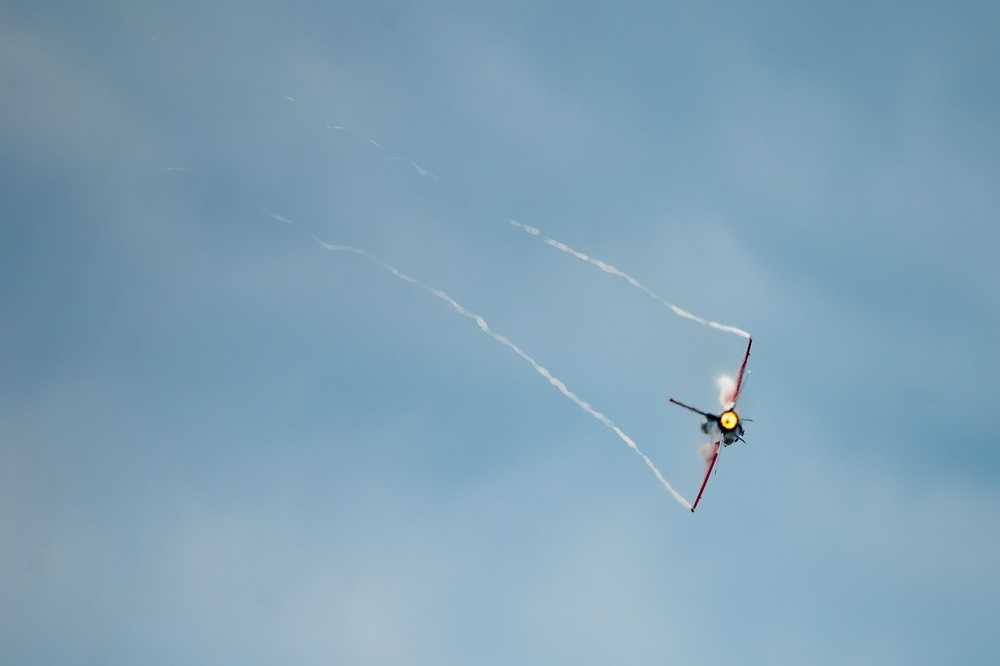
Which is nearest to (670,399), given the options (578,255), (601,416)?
(601,416)

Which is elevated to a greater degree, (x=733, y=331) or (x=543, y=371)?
(x=733, y=331)

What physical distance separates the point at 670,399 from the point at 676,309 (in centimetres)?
929

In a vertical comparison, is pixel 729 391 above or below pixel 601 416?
above

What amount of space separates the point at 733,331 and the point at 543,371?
18864 mm

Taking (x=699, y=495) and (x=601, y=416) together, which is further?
(x=699, y=495)

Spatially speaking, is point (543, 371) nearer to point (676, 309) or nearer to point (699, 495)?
point (676, 309)

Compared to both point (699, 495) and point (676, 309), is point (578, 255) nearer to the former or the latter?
point (676, 309)

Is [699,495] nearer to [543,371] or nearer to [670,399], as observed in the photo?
[670,399]

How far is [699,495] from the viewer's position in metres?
99.9

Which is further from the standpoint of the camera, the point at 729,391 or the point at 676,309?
the point at 729,391

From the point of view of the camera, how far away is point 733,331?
92125mm

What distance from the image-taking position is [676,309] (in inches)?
3600

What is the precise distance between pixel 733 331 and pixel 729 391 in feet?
27.2

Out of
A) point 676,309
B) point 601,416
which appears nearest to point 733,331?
point 676,309
